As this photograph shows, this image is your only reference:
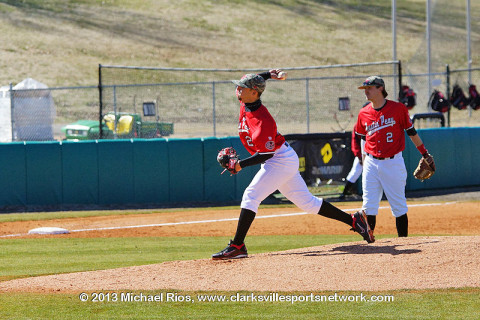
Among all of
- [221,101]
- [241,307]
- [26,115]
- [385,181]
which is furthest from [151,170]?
[221,101]

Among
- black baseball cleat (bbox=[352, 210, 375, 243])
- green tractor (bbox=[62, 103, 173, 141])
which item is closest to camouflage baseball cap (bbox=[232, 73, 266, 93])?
black baseball cleat (bbox=[352, 210, 375, 243])

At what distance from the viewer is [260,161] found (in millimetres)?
7816

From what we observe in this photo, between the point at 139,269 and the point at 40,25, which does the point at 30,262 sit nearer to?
the point at 139,269

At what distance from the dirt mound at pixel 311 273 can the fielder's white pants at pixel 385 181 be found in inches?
42.3

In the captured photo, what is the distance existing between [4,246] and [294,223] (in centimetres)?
488

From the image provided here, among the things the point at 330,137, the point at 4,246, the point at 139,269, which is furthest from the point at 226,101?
the point at 139,269

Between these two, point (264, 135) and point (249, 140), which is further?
point (249, 140)

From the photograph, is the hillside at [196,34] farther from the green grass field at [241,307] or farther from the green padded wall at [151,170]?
the green grass field at [241,307]

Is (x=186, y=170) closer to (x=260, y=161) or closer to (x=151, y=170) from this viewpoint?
(x=151, y=170)

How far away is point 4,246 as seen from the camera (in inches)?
420

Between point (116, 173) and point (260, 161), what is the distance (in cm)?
836

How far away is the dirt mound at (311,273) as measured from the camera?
6938mm

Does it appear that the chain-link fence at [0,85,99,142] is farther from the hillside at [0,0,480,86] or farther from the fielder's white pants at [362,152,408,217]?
the hillside at [0,0,480,86]

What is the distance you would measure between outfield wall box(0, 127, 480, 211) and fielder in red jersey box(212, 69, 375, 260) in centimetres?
785
